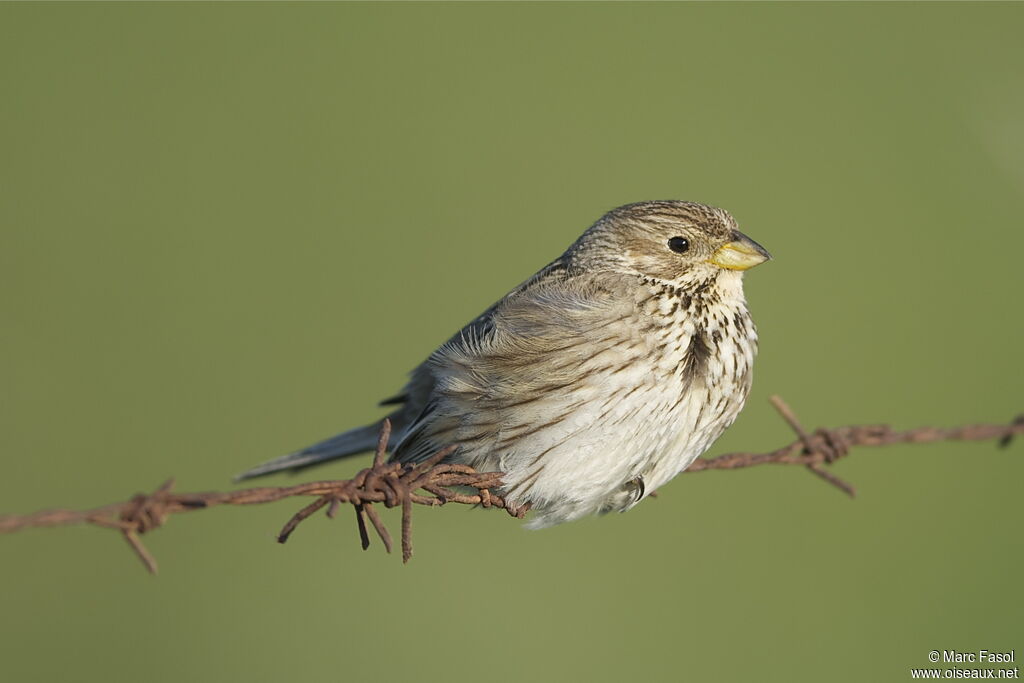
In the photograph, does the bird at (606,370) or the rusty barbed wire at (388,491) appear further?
the bird at (606,370)

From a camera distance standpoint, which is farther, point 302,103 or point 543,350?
point 302,103

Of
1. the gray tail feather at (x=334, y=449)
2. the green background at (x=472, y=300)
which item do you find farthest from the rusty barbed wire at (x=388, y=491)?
the green background at (x=472, y=300)

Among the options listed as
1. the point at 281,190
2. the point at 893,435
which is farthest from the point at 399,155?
the point at 893,435

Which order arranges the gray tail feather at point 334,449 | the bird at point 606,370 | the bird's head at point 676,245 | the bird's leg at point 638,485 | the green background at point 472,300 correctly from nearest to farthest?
1. the bird at point 606,370
2. the bird's leg at point 638,485
3. the bird's head at point 676,245
4. the gray tail feather at point 334,449
5. the green background at point 472,300

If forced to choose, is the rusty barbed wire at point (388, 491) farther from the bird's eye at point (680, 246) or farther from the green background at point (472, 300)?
the green background at point (472, 300)

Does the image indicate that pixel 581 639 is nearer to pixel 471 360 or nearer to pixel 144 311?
pixel 471 360

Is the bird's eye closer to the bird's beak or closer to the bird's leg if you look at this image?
the bird's beak

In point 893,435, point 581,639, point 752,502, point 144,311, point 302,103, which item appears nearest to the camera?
point 893,435

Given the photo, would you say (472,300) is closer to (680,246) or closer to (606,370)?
(680,246)
